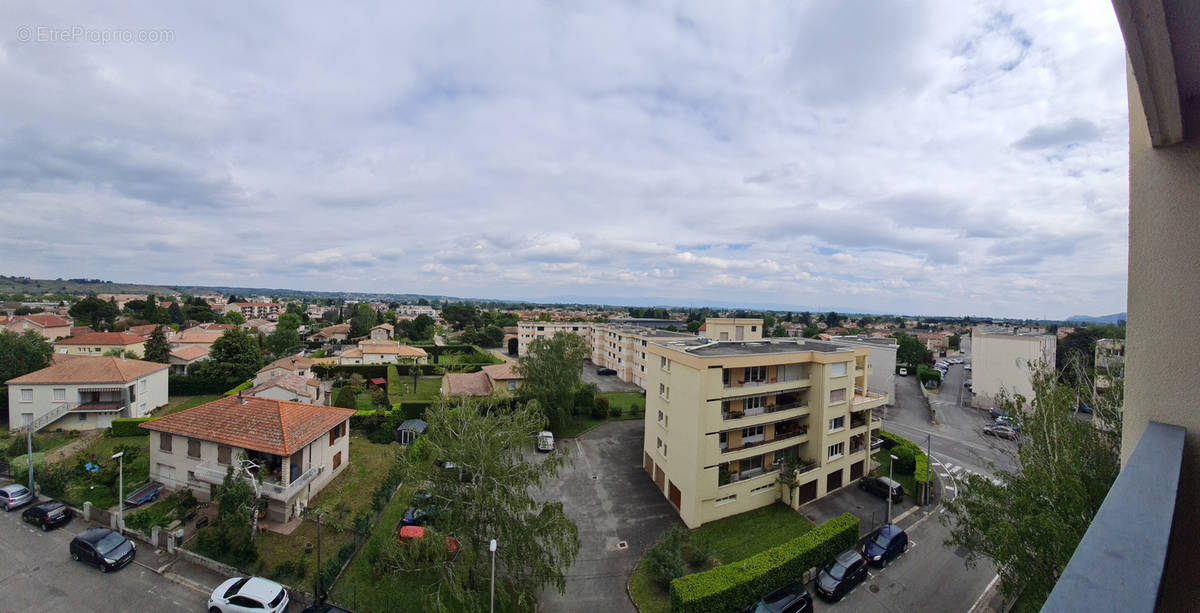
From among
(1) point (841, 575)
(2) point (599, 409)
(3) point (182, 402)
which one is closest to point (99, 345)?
(3) point (182, 402)

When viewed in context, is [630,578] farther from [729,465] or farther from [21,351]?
[21,351]

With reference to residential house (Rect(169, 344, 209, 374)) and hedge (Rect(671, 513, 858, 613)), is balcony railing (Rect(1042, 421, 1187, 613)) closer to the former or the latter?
hedge (Rect(671, 513, 858, 613))

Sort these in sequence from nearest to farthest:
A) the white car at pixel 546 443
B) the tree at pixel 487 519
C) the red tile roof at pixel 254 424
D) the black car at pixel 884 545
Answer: the tree at pixel 487 519 < the black car at pixel 884 545 < the red tile roof at pixel 254 424 < the white car at pixel 546 443

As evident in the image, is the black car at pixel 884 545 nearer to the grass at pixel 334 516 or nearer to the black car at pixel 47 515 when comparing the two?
the grass at pixel 334 516

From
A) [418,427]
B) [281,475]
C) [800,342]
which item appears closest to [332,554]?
[281,475]

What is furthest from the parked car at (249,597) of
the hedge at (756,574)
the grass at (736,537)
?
the hedge at (756,574)

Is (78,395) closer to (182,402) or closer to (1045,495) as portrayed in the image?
(182,402)

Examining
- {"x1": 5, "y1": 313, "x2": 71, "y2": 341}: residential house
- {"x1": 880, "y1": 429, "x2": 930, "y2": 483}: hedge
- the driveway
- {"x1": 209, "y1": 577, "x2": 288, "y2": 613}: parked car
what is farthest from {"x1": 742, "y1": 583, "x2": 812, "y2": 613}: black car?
{"x1": 5, "y1": 313, "x2": 71, "y2": 341}: residential house
